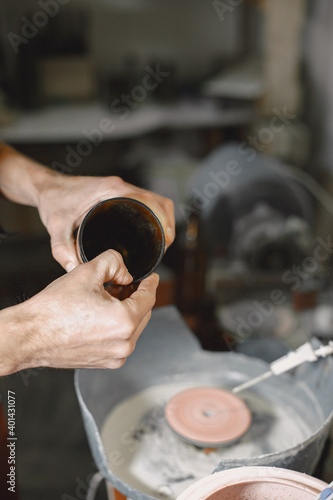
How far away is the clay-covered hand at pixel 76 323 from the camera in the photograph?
67cm

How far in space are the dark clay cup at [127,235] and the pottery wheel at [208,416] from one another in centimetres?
38

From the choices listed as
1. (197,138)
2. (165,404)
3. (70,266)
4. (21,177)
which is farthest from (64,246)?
(197,138)

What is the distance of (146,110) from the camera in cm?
379

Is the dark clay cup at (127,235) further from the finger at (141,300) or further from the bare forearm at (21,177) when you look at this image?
the bare forearm at (21,177)

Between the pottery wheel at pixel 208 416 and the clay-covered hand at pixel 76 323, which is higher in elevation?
the clay-covered hand at pixel 76 323

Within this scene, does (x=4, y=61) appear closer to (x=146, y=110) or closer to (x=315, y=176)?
A: (x=146, y=110)

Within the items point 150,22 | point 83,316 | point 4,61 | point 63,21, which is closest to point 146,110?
point 150,22

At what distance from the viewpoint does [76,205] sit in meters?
0.93

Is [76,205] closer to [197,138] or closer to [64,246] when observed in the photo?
[64,246]

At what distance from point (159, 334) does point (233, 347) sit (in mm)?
524

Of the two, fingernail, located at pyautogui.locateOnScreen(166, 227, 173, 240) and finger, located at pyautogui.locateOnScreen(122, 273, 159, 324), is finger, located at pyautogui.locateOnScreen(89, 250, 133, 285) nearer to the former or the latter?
finger, located at pyautogui.locateOnScreen(122, 273, 159, 324)

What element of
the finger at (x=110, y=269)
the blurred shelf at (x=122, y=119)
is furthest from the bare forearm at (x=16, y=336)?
the blurred shelf at (x=122, y=119)

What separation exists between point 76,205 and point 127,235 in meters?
0.15

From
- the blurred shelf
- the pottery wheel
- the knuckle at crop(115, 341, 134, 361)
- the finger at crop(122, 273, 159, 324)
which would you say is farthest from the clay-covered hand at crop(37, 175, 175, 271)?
the blurred shelf
